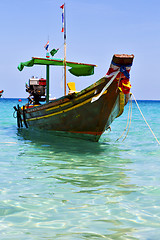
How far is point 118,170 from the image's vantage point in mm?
6664

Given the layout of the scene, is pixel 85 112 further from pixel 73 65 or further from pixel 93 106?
pixel 73 65

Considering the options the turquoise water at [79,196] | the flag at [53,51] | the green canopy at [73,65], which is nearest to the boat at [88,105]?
the green canopy at [73,65]

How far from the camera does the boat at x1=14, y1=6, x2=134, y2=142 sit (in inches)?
357

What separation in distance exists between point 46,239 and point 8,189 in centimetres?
192

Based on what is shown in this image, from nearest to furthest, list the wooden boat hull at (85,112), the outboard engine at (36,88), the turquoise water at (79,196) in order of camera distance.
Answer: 1. the turquoise water at (79,196)
2. the wooden boat hull at (85,112)
3. the outboard engine at (36,88)

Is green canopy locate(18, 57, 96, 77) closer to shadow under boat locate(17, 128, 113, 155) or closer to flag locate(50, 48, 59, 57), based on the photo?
flag locate(50, 48, 59, 57)

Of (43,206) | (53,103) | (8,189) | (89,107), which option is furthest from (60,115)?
(43,206)

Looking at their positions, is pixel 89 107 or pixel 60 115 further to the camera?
pixel 60 115

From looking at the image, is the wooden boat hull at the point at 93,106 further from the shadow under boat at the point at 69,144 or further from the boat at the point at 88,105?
the shadow under boat at the point at 69,144

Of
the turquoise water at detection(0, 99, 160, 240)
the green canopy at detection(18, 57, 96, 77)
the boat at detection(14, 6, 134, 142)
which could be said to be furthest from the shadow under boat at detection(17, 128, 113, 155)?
the green canopy at detection(18, 57, 96, 77)

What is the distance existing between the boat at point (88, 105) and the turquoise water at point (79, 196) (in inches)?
78.3

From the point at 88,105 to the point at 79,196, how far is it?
5642 mm

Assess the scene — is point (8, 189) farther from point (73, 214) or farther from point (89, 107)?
point (89, 107)

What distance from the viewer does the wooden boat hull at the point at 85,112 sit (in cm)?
964
